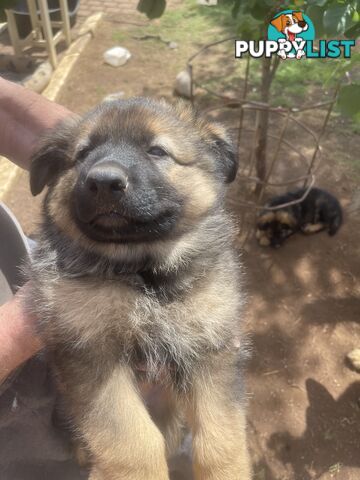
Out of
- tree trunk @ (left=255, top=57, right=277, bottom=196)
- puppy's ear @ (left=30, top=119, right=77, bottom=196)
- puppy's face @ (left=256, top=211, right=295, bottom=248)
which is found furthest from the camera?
puppy's face @ (left=256, top=211, right=295, bottom=248)

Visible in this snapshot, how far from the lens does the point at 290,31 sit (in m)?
3.10

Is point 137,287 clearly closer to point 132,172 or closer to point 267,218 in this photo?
point 132,172

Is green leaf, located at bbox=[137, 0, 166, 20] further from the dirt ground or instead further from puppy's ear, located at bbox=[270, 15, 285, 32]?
the dirt ground

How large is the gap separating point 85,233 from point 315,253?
2991 mm

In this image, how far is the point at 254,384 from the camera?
3.48 metres

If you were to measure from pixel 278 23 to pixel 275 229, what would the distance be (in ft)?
6.11

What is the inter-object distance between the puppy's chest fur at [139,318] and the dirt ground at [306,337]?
154 centimetres

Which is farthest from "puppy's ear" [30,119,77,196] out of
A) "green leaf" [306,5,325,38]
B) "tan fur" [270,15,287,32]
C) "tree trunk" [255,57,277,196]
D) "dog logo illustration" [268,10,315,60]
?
"tree trunk" [255,57,277,196]

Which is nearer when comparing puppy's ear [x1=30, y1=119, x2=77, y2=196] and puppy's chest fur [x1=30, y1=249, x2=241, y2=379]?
puppy's chest fur [x1=30, y1=249, x2=241, y2=379]

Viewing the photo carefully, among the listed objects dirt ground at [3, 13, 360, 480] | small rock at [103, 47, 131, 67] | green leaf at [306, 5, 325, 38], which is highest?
green leaf at [306, 5, 325, 38]

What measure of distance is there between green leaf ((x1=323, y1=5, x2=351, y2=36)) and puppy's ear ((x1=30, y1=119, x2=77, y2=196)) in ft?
3.99

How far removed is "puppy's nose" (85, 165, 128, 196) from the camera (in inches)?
62.2

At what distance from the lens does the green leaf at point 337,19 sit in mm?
2004

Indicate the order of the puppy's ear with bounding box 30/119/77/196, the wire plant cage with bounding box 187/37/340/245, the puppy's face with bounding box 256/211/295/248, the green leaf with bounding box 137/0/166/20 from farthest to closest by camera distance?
the wire plant cage with bounding box 187/37/340/245 → the puppy's face with bounding box 256/211/295/248 → the green leaf with bounding box 137/0/166/20 → the puppy's ear with bounding box 30/119/77/196
